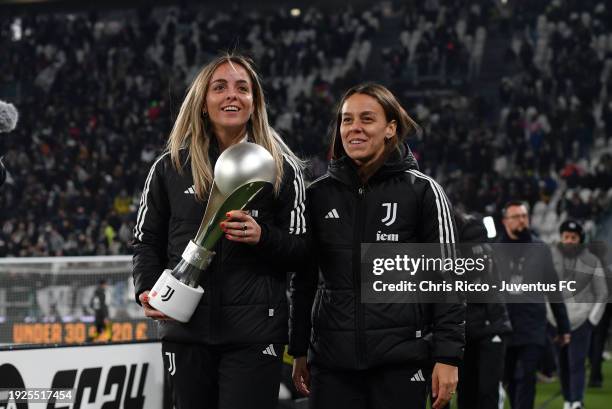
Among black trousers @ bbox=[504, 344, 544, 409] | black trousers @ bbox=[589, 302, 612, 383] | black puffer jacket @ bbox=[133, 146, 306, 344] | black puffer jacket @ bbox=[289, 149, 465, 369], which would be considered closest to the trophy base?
black puffer jacket @ bbox=[133, 146, 306, 344]

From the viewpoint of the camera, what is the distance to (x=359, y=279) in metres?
3.33

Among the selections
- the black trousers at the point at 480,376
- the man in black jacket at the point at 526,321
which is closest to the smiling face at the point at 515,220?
the man in black jacket at the point at 526,321

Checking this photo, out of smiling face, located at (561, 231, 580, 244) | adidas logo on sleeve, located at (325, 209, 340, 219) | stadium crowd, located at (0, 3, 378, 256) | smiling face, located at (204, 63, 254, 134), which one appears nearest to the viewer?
smiling face, located at (204, 63, 254, 134)

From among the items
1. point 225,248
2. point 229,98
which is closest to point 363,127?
point 229,98

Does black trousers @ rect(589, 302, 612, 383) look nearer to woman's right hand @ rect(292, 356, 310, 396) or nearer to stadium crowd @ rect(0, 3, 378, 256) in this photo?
woman's right hand @ rect(292, 356, 310, 396)

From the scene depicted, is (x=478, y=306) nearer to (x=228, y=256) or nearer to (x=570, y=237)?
(x=570, y=237)

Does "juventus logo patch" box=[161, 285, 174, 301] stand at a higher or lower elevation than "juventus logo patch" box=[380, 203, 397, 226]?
lower

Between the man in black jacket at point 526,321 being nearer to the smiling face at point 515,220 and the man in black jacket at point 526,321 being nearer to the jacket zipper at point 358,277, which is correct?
the smiling face at point 515,220

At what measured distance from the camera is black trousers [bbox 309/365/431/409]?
327 centimetres

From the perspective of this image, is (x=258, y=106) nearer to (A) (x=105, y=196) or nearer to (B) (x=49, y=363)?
(B) (x=49, y=363)

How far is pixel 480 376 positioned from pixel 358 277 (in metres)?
2.51

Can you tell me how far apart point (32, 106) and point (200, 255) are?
1045 inches

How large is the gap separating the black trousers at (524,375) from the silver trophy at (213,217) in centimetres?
420

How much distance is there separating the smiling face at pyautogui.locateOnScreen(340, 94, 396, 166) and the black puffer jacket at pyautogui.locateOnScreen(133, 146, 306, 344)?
0.75ft
